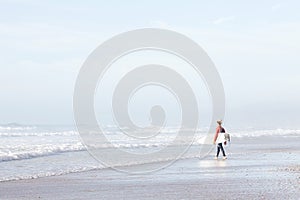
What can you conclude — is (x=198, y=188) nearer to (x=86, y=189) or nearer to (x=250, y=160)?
(x=86, y=189)

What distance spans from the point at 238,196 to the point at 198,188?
1.97m

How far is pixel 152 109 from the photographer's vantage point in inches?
1315

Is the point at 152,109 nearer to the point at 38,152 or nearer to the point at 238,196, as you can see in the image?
the point at 38,152

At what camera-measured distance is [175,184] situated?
17.1m

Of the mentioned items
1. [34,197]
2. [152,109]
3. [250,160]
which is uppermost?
[152,109]

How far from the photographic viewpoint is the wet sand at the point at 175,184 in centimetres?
1485

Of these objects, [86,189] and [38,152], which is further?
[38,152]

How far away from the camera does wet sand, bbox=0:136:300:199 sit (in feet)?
48.7

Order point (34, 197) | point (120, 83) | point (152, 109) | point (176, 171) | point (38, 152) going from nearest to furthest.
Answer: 1. point (34, 197)
2. point (176, 171)
3. point (120, 83)
4. point (38, 152)
5. point (152, 109)

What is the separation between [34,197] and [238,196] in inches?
212

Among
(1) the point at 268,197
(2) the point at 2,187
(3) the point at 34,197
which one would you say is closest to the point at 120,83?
(2) the point at 2,187

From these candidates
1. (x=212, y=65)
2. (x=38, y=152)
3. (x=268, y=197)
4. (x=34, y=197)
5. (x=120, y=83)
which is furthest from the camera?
(x=38, y=152)

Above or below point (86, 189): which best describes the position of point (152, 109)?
above

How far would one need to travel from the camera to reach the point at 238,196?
561 inches
